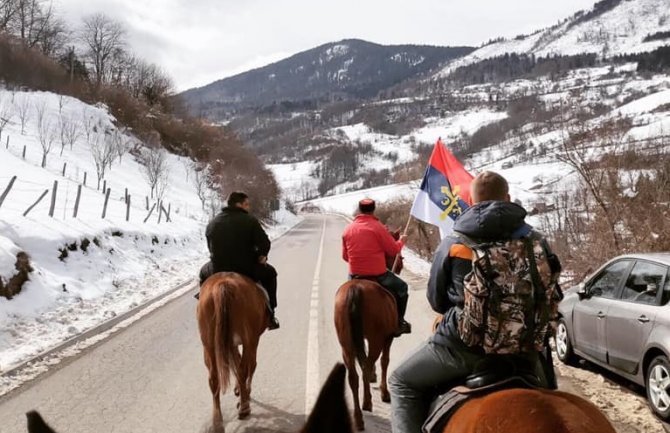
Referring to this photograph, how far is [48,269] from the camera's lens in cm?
1102

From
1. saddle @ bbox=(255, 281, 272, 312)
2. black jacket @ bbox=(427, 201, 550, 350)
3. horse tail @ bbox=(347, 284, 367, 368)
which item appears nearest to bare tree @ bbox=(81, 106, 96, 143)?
saddle @ bbox=(255, 281, 272, 312)

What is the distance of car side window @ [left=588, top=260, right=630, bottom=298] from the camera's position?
6603 millimetres

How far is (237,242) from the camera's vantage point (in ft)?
19.7

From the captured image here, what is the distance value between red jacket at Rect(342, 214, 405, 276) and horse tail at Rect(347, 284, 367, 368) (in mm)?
745

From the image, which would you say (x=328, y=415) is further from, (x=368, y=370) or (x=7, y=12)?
(x=7, y=12)

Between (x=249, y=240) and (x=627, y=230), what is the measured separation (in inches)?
366

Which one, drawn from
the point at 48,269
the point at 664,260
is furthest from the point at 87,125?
the point at 664,260

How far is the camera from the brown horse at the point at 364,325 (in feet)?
17.7

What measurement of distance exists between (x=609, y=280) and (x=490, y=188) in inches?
193

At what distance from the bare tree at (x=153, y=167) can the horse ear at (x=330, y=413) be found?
3425 centimetres

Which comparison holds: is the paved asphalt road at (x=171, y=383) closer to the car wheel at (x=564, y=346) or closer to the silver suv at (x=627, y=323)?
the silver suv at (x=627, y=323)

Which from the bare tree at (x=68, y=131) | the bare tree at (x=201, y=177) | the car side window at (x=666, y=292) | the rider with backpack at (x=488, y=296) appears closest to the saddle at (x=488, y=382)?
the rider with backpack at (x=488, y=296)

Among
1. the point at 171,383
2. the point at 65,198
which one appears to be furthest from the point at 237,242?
the point at 65,198

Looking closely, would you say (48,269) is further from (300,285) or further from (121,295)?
(300,285)
